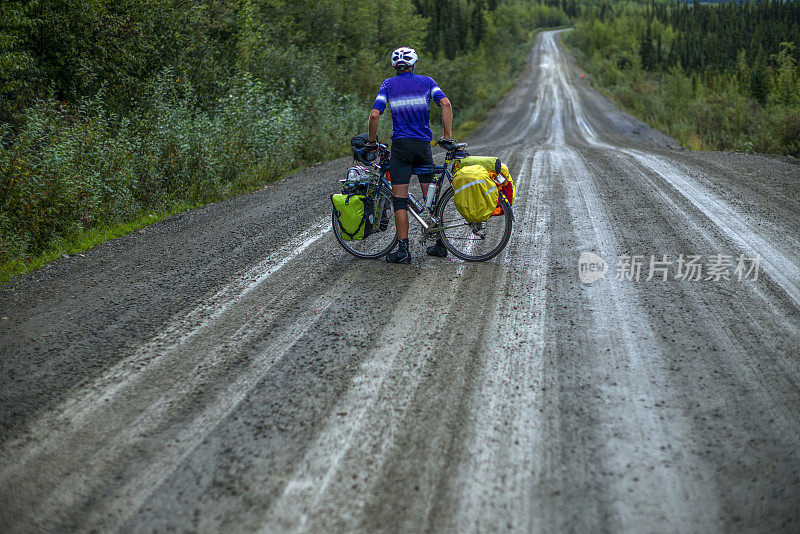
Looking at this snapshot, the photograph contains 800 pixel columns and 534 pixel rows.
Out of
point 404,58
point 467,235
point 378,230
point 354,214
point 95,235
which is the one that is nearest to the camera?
point 404,58

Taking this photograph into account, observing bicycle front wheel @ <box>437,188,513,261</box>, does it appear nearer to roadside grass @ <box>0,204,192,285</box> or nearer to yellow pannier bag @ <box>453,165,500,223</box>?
yellow pannier bag @ <box>453,165,500,223</box>

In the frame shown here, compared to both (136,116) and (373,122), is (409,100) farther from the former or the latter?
(136,116)

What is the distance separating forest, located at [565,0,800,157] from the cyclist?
14311 millimetres

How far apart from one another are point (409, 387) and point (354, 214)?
9.84 ft

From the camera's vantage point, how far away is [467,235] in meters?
6.54

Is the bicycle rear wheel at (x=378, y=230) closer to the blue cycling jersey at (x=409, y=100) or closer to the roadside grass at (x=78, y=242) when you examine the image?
the blue cycling jersey at (x=409, y=100)

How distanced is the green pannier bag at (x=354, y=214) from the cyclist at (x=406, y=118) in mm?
387

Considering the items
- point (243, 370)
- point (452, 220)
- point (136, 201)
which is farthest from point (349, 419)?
point (136, 201)

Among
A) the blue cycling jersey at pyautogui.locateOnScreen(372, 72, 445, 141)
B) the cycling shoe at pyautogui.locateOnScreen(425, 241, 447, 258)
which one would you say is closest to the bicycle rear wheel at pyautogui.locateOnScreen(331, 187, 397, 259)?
the cycling shoe at pyautogui.locateOnScreen(425, 241, 447, 258)

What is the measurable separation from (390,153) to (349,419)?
3.46 m

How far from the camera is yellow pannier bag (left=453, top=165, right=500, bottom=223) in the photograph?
568cm

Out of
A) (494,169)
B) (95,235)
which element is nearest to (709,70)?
(494,169)

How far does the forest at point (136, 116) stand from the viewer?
7699 mm

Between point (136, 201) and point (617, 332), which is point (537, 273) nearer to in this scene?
point (617, 332)
